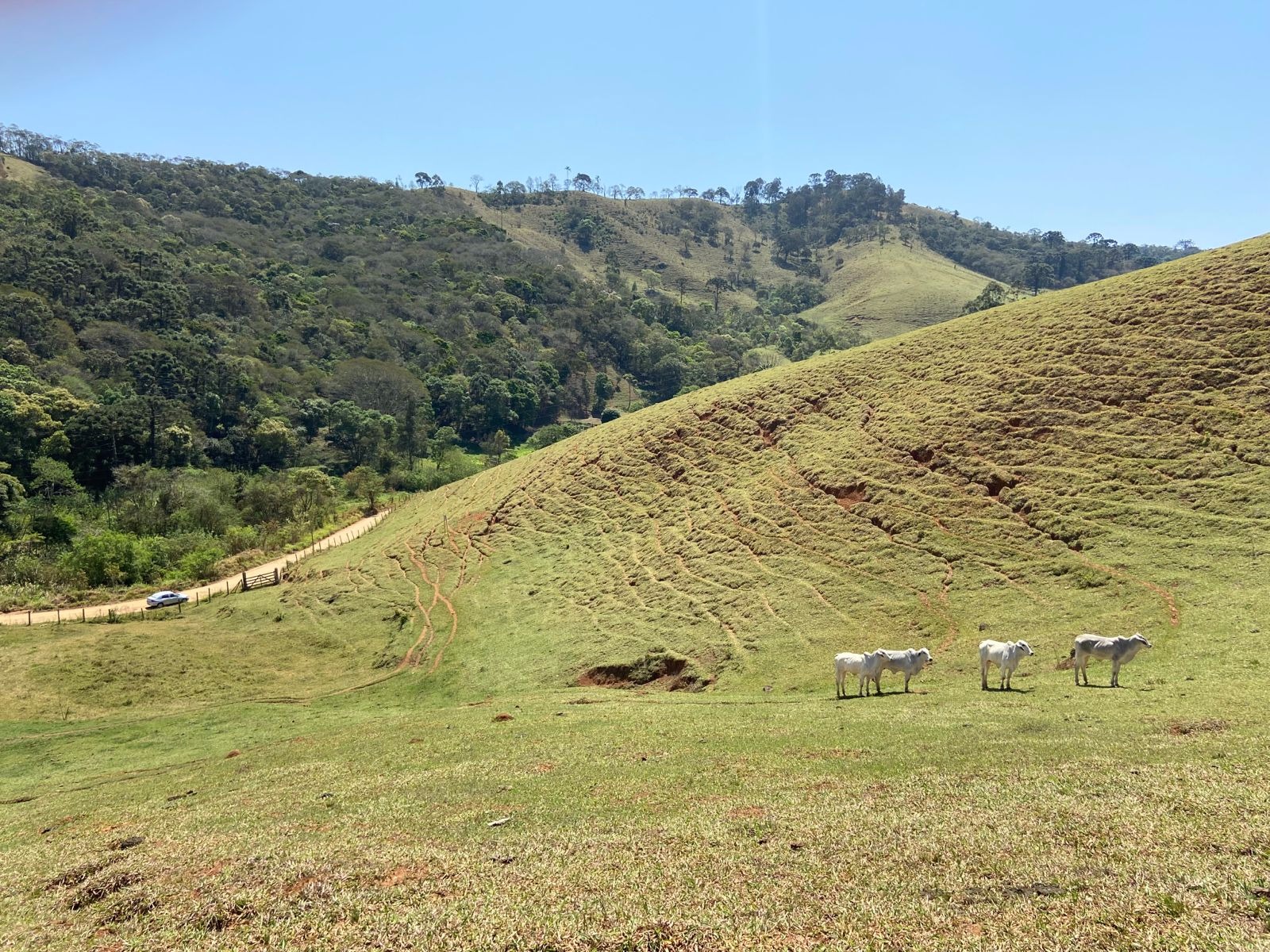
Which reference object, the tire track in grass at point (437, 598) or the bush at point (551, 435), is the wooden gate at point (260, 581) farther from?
the bush at point (551, 435)

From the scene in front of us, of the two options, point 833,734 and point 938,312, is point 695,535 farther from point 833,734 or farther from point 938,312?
point 938,312

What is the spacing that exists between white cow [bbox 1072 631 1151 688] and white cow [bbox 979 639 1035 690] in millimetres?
910

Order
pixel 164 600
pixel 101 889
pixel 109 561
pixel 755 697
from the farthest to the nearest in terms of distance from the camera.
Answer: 1. pixel 109 561
2. pixel 164 600
3. pixel 755 697
4. pixel 101 889

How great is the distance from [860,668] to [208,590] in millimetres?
36000

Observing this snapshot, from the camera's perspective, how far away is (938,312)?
14450 centimetres

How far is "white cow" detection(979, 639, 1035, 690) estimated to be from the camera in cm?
1553

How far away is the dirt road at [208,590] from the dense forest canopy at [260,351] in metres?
2.49

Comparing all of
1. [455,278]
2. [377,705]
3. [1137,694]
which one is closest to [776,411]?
[377,705]

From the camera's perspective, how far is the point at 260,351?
9619 cm

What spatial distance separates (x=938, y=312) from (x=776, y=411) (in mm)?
121303

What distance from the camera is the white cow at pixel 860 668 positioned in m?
16.8

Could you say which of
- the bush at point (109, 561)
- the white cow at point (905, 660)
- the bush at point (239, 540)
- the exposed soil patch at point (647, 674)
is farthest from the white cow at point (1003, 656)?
the bush at point (239, 540)

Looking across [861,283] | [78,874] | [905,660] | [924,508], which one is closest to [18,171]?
[861,283]

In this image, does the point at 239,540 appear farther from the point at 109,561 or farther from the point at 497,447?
the point at 497,447
